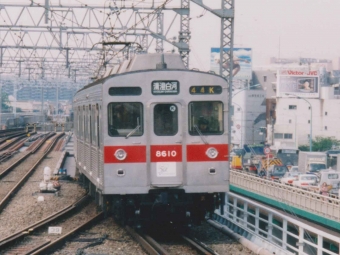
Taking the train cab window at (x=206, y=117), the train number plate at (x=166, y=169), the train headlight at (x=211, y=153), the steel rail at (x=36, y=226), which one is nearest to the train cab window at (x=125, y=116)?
the train number plate at (x=166, y=169)

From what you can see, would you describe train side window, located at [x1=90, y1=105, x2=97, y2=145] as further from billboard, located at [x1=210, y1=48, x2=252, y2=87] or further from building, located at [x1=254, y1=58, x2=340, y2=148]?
billboard, located at [x1=210, y1=48, x2=252, y2=87]

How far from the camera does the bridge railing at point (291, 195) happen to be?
21.2m

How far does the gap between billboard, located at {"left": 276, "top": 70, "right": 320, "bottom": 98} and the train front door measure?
64.0 meters

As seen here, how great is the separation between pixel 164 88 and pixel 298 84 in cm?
6604

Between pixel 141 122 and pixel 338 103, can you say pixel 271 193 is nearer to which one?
pixel 141 122

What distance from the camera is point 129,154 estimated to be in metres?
11.5

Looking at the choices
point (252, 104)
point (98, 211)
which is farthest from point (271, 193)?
point (252, 104)

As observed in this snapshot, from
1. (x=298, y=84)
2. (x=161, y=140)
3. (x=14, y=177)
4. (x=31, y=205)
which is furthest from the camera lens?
(x=298, y=84)

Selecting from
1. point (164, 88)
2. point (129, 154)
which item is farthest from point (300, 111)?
point (129, 154)

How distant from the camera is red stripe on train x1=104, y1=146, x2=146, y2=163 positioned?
11.4 meters

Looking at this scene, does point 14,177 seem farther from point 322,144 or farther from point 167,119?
point 322,144

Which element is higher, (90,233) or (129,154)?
(129,154)

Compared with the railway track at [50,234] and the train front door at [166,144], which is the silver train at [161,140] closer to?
the train front door at [166,144]

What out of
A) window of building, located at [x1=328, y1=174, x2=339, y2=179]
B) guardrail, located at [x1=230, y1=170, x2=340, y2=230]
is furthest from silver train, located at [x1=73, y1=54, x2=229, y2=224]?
window of building, located at [x1=328, y1=174, x2=339, y2=179]
